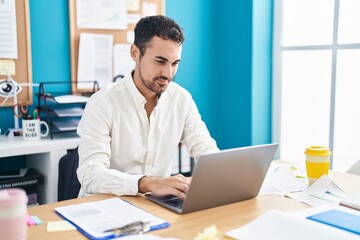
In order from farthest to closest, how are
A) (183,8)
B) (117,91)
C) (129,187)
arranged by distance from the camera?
(183,8) → (117,91) → (129,187)

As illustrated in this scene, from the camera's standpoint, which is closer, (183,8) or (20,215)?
(20,215)

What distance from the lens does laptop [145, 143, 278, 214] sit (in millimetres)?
1182

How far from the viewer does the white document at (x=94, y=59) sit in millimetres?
2936

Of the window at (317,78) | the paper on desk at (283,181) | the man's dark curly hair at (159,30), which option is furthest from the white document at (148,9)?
the paper on desk at (283,181)

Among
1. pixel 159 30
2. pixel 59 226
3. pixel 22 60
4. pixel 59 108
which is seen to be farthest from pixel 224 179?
pixel 22 60

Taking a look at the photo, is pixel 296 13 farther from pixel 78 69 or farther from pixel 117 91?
pixel 117 91

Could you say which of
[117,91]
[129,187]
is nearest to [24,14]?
[117,91]

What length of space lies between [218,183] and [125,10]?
7.02 feet

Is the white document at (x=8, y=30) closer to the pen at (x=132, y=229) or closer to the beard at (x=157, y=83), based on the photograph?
the beard at (x=157, y=83)

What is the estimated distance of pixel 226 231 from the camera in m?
1.12

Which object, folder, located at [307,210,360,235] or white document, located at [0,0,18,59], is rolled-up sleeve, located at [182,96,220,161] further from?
white document, located at [0,0,18,59]

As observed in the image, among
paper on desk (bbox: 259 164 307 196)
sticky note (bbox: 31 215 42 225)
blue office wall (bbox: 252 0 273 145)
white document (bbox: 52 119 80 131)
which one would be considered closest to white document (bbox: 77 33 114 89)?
white document (bbox: 52 119 80 131)

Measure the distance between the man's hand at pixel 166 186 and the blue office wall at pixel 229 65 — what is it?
2.09 meters

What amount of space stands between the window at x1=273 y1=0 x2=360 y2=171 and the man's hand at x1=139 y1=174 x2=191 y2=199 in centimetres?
204
